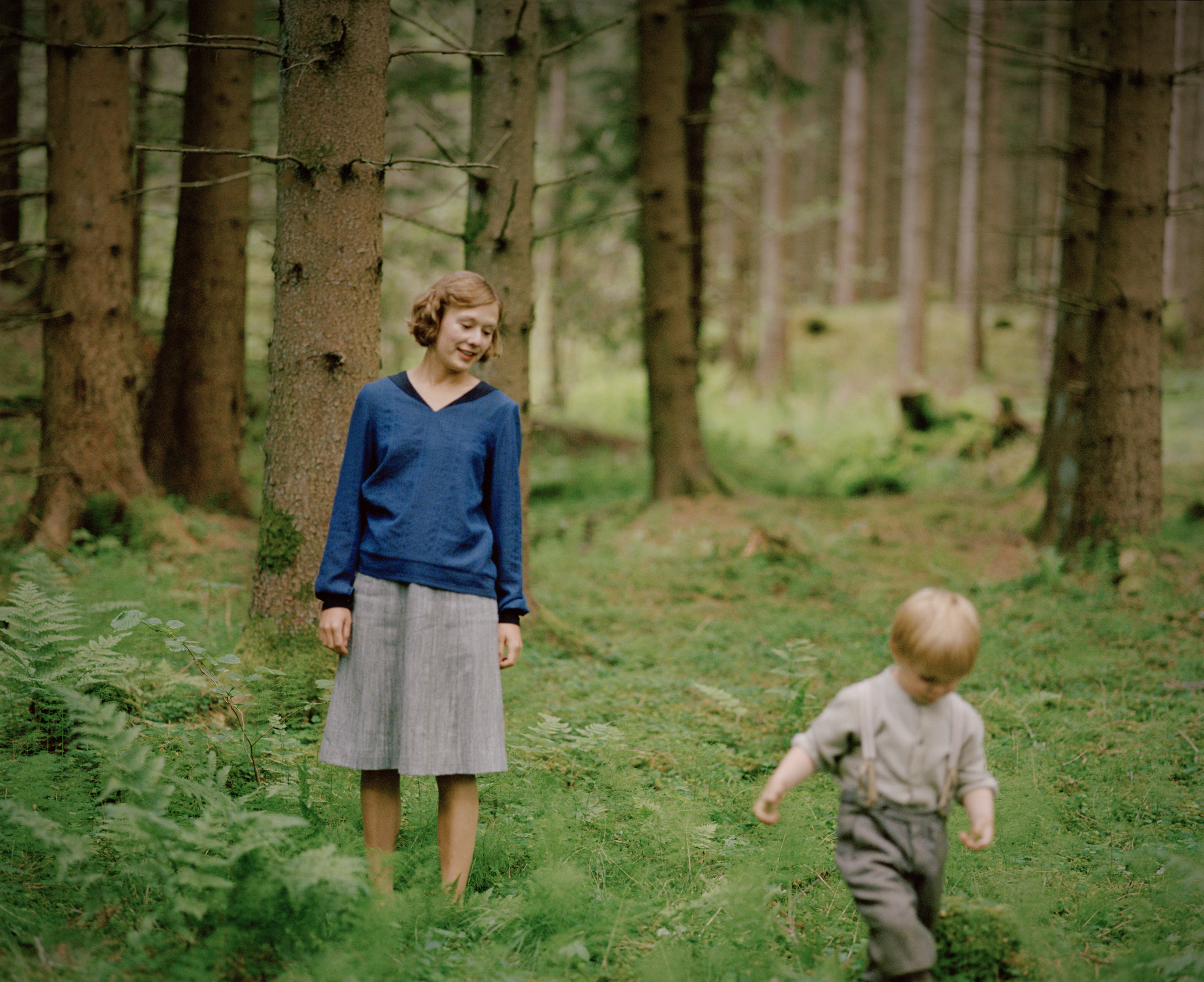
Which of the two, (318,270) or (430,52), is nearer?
(430,52)

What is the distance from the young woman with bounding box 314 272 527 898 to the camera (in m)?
3.18

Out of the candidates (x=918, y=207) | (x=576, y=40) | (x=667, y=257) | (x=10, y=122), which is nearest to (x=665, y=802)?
(x=576, y=40)

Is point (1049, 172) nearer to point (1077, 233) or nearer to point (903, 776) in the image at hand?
point (1077, 233)

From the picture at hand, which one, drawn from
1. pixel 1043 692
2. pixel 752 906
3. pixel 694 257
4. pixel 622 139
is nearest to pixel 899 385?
pixel 694 257

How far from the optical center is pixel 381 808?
3340mm

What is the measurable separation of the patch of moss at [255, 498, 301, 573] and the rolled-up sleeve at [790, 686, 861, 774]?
109 inches

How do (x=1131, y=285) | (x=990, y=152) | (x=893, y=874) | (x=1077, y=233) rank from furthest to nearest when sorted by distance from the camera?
(x=990, y=152), (x=1077, y=233), (x=1131, y=285), (x=893, y=874)

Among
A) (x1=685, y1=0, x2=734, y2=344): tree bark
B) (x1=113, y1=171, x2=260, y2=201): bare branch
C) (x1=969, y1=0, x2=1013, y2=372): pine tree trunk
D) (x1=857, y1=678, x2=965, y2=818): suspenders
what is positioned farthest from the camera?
(x1=969, y1=0, x2=1013, y2=372): pine tree trunk

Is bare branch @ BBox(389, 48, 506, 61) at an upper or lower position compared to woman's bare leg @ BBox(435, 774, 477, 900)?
upper

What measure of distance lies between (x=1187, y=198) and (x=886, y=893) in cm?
2934

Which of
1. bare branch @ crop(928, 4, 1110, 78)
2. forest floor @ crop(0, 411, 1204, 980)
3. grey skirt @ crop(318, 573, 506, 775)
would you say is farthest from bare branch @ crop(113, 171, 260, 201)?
bare branch @ crop(928, 4, 1110, 78)

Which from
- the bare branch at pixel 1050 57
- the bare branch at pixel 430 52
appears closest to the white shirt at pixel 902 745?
the bare branch at pixel 430 52

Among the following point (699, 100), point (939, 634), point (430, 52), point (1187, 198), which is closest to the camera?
point (939, 634)

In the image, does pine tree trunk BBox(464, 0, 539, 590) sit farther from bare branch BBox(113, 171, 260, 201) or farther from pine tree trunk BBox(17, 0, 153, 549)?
pine tree trunk BBox(17, 0, 153, 549)
